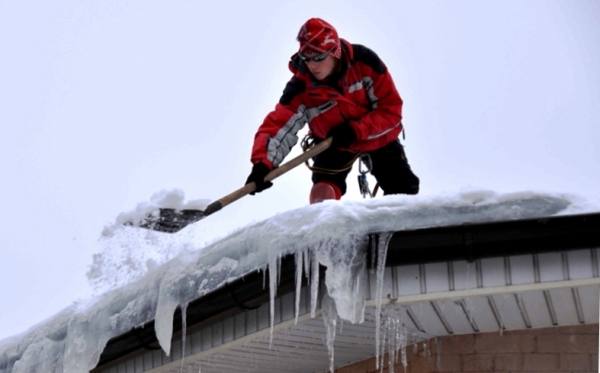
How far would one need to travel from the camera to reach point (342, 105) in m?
5.91

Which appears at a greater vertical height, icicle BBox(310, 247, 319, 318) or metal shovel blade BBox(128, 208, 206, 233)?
metal shovel blade BBox(128, 208, 206, 233)

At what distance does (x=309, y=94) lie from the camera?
5961 mm

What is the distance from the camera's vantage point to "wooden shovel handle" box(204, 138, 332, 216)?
5609 millimetres

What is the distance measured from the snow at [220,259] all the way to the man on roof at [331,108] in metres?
0.72

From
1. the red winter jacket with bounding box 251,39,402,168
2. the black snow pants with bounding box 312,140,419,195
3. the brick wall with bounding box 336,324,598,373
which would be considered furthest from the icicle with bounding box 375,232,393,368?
the black snow pants with bounding box 312,140,419,195

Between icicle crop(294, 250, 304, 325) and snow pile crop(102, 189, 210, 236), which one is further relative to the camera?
snow pile crop(102, 189, 210, 236)

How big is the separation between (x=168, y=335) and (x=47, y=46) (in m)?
73.9

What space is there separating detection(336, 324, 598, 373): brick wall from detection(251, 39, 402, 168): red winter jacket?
1.61 meters

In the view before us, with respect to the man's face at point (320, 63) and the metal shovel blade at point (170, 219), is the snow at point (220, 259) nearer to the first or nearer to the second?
the metal shovel blade at point (170, 219)

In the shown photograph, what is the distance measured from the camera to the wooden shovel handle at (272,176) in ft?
18.4

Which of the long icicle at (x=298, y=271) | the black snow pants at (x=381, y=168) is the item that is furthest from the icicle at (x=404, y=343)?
the black snow pants at (x=381, y=168)

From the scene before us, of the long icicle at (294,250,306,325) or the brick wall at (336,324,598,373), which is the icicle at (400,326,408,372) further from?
the long icicle at (294,250,306,325)

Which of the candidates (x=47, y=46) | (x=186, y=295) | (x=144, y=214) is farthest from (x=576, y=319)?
(x=47, y=46)

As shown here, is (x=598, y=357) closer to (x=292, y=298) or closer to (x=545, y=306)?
(x=545, y=306)
